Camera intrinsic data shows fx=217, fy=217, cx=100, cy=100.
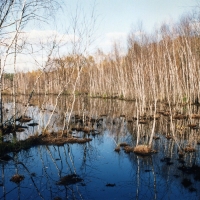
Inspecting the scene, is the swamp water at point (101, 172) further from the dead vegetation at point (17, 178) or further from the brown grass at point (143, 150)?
the brown grass at point (143, 150)

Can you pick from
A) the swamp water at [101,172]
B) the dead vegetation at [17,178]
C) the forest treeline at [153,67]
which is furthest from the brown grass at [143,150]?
the dead vegetation at [17,178]

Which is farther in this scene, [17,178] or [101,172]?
[101,172]

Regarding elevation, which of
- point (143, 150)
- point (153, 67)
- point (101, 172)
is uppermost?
point (153, 67)

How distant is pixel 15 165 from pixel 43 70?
571cm

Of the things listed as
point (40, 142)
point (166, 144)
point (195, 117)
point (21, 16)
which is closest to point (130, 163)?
point (166, 144)

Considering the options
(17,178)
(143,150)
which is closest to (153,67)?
(143,150)

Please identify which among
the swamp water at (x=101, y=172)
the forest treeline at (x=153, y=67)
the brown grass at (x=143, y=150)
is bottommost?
the swamp water at (x=101, y=172)

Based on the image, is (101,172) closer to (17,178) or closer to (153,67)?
(17,178)

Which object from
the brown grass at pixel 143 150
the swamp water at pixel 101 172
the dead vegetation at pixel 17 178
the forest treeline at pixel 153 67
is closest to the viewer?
the swamp water at pixel 101 172

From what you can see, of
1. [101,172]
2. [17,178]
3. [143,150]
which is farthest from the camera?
[143,150]

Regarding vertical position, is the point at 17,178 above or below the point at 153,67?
below

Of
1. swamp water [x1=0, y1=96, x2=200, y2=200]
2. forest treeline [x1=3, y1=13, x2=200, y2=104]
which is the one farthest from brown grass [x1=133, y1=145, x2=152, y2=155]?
forest treeline [x1=3, y1=13, x2=200, y2=104]

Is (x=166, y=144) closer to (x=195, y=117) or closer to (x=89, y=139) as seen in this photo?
(x=89, y=139)

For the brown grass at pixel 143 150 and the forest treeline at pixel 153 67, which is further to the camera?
the forest treeline at pixel 153 67
